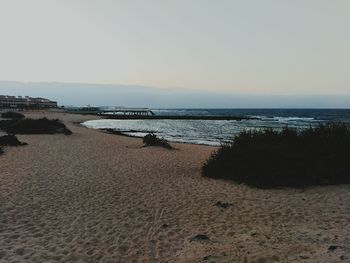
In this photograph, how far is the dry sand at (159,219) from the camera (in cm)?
604

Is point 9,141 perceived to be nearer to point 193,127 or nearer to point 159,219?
point 159,219

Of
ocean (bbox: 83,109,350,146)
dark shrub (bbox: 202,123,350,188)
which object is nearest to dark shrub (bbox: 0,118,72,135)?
ocean (bbox: 83,109,350,146)

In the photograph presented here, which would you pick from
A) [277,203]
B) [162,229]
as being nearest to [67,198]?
[162,229]

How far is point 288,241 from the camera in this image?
6.36 metres

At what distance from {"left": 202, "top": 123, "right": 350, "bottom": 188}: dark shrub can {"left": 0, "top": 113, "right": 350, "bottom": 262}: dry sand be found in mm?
589

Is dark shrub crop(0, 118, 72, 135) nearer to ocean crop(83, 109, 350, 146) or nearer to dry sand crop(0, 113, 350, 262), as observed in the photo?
ocean crop(83, 109, 350, 146)

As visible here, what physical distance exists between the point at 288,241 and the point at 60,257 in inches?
139

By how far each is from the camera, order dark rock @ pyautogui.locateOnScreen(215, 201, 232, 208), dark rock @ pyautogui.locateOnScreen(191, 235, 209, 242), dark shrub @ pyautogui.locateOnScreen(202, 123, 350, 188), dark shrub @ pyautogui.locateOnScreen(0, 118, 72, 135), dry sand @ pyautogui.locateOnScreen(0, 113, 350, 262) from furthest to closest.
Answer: dark shrub @ pyautogui.locateOnScreen(0, 118, 72, 135), dark shrub @ pyautogui.locateOnScreen(202, 123, 350, 188), dark rock @ pyautogui.locateOnScreen(215, 201, 232, 208), dark rock @ pyautogui.locateOnScreen(191, 235, 209, 242), dry sand @ pyautogui.locateOnScreen(0, 113, 350, 262)

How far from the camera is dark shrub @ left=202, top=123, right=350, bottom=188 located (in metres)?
10.8

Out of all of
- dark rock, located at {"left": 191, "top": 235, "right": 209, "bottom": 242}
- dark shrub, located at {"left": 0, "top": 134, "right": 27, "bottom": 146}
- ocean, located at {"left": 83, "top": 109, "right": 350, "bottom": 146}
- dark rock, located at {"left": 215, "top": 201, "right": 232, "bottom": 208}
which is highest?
dark shrub, located at {"left": 0, "top": 134, "right": 27, "bottom": 146}

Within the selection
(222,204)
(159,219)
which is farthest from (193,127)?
(159,219)

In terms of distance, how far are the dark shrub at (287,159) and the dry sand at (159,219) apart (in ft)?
1.93

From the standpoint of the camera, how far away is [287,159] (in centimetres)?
1113

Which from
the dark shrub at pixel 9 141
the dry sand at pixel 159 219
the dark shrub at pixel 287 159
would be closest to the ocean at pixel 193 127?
the dark shrub at pixel 287 159
